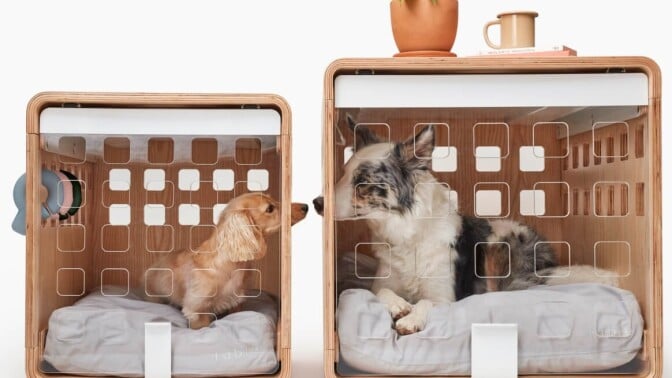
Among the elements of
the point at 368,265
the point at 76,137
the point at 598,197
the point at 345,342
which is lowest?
the point at 345,342

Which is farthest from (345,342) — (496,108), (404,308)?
(496,108)

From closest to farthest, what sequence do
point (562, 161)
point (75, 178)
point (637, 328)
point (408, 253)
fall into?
point (637, 328) < point (408, 253) < point (75, 178) < point (562, 161)

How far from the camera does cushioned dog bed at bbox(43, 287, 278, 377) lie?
2748mm

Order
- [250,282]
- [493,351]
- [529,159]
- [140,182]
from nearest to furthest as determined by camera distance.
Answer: [493,351] → [250,282] → [140,182] → [529,159]

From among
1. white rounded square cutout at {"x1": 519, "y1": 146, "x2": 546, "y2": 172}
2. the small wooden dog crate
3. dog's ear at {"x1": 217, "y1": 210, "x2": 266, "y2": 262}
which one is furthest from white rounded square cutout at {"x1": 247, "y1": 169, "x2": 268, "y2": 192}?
white rounded square cutout at {"x1": 519, "y1": 146, "x2": 546, "y2": 172}

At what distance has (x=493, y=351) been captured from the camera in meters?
2.69

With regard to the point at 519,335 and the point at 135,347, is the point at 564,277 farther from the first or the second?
the point at 135,347

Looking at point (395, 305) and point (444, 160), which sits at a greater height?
point (444, 160)

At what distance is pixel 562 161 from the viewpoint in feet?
11.2

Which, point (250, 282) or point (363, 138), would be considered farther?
point (250, 282)

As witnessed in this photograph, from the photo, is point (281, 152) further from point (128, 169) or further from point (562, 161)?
point (562, 161)

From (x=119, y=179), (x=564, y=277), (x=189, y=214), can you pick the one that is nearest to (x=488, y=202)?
(x=564, y=277)

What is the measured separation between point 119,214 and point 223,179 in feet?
1.34

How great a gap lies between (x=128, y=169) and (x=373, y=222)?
98 cm
